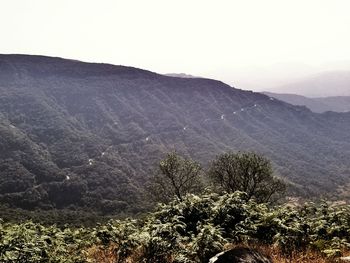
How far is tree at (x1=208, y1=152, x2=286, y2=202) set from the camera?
6481cm

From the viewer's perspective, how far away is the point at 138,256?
15.2 m

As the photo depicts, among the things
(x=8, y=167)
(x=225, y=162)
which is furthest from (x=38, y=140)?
(x=225, y=162)

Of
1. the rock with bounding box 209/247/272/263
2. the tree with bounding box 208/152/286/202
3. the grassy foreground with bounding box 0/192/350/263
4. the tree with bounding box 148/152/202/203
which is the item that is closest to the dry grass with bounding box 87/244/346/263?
the grassy foreground with bounding box 0/192/350/263

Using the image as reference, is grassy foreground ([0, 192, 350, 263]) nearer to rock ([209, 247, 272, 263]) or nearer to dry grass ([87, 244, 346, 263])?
dry grass ([87, 244, 346, 263])

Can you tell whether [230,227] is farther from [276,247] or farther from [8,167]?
[8,167]

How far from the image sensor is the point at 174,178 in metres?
67.7

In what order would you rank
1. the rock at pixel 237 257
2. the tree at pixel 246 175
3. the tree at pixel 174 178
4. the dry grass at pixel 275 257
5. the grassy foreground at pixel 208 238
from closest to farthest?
1. the rock at pixel 237 257
2. the grassy foreground at pixel 208 238
3. the dry grass at pixel 275 257
4. the tree at pixel 246 175
5. the tree at pixel 174 178

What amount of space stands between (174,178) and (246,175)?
12.5m

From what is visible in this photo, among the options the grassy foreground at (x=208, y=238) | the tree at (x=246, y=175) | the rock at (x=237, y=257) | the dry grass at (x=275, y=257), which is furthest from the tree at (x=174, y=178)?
the rock at (x=237, y=257)

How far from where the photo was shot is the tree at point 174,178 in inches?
2591

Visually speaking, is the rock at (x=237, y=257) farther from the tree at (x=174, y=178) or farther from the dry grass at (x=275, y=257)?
the tree at (x=174, y=178)

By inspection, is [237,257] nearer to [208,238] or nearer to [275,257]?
[208,238]

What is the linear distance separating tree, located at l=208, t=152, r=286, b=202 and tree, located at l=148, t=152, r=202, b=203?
11.2ft

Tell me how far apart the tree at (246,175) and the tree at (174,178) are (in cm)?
340
